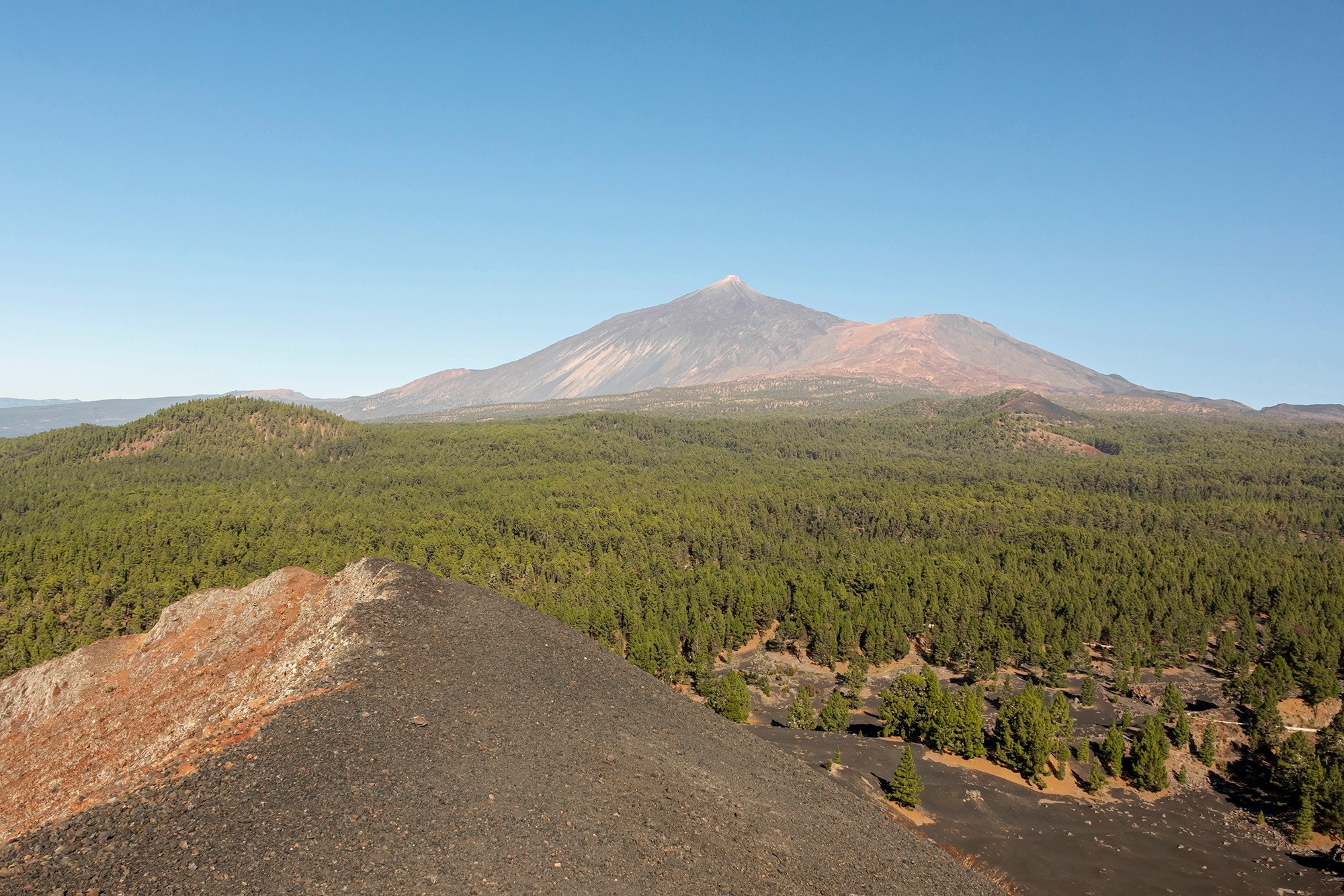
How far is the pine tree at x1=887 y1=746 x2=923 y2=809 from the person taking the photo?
41.7 m

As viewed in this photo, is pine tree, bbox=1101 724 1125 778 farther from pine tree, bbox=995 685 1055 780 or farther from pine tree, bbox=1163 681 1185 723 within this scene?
pine tree, bbox=1163 681 1185 723

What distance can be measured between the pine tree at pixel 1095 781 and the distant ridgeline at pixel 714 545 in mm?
24523

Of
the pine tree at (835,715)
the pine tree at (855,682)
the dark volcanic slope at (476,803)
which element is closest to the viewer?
the dark volcanic slope at (476,803)

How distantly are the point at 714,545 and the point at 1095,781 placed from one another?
69303 mm

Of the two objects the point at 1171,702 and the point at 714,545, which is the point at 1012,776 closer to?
the point at 1171,702

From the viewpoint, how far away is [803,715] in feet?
191

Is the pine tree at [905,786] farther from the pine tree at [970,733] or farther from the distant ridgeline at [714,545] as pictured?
the distant ridgeline at [714,545]

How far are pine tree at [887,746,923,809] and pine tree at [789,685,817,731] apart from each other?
15.1 meters

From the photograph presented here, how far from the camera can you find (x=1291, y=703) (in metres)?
68.0

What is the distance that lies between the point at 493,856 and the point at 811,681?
59.1m

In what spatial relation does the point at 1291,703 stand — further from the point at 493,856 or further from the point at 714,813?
the point at 493,856

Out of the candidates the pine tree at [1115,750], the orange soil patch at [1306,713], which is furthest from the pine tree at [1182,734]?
the orange soil patch at [1306,713]

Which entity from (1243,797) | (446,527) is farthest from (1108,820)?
(446,527)

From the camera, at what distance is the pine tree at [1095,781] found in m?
48.1
